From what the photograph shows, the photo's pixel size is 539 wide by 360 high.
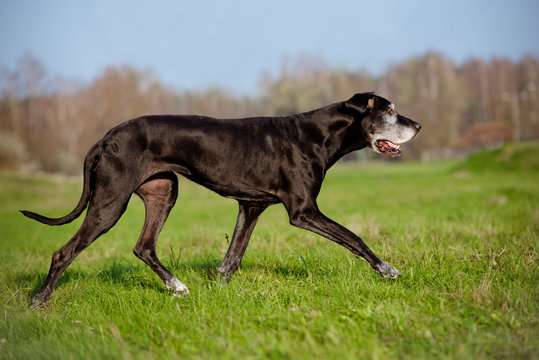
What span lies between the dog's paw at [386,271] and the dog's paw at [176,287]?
1774mm

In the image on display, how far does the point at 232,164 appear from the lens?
179 inches

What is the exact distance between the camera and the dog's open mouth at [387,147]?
493 centimetres

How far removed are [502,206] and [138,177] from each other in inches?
408

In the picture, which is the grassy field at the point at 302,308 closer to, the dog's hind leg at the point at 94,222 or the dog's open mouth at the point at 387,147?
the dog's hind leg at the point at 94,222

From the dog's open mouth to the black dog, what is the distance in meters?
0.01

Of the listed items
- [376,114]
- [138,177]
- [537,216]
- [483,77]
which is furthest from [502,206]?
[483,77]

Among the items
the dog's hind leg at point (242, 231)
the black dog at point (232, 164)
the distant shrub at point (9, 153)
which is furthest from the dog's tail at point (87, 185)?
the distant shrub at point (9, 153)

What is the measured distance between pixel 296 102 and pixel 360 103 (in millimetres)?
59565

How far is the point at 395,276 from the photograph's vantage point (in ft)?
13.4

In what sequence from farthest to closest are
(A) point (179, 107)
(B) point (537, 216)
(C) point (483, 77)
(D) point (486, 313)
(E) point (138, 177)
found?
(A) point (179, 107)
(C) point (483, 77)
(B) point (537, 216)
(E) point (138, 177)
(D) point (486, 313)

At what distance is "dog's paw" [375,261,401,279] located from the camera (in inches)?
161

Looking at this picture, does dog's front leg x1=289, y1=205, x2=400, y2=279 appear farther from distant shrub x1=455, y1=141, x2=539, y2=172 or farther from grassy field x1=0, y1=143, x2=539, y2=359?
distant shrub x1=455, y1=141, x2=539, y2=172

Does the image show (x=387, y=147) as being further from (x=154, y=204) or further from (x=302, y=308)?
(x=154, y=204)

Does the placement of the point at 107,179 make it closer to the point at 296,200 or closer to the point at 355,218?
the point at 296,200
